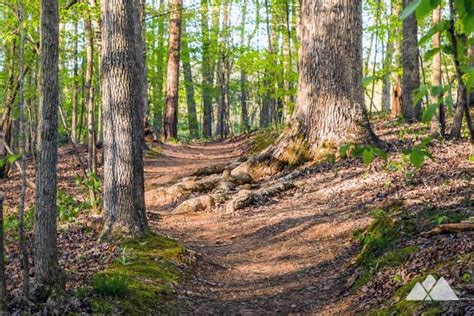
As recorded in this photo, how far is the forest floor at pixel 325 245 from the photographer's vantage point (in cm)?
452

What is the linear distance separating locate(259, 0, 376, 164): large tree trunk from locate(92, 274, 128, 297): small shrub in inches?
262

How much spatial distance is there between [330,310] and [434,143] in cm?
642

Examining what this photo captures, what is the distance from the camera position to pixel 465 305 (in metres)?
3.29

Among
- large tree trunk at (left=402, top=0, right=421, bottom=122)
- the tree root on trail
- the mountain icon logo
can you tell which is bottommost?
the tree root on trail

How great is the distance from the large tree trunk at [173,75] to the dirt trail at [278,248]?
43.2 ft

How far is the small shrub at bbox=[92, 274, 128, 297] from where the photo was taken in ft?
14.6

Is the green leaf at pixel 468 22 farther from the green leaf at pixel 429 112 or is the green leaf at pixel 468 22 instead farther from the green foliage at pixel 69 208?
the green foliage at pixel 69 208

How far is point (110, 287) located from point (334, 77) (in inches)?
291

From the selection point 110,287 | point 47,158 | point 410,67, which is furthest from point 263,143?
point 47,158

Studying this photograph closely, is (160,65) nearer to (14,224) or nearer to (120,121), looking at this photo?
(14,224)

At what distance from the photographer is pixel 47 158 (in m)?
4.11

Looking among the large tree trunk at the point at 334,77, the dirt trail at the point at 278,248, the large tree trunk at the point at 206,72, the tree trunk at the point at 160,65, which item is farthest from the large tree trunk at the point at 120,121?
the large tree trunk at the point at 206,72

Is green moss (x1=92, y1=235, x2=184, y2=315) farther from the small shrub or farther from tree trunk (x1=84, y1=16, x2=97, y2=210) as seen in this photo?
tree trunk (x1=84, y1=16, x2=97, y2=210)

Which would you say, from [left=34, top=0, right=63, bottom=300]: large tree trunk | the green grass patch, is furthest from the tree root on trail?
[left=34, top=0, right=63, bottom=300]: large tree trunk
